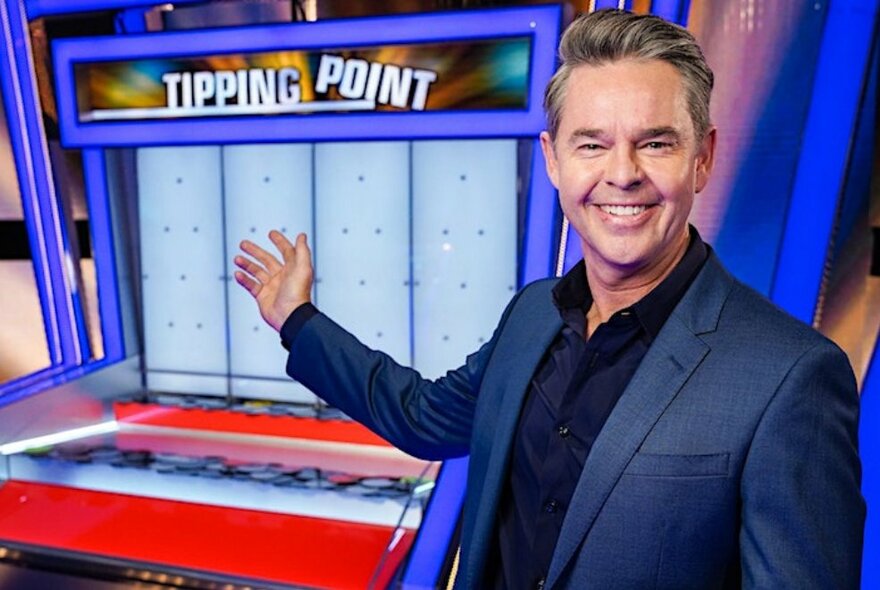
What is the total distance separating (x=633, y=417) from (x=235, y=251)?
3.05 m

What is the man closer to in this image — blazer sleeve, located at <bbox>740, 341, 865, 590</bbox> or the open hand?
blazer sleeve, located at <bbox>740, 341, 865, 590</bbox>

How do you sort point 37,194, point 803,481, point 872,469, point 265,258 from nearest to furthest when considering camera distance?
point 803,481, point 265,258, point 872,469, point 37,194

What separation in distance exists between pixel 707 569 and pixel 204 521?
205cm

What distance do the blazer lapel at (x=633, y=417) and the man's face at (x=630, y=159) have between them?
0.11 meters

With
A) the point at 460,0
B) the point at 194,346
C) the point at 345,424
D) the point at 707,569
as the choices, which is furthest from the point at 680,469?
the point at 194,346

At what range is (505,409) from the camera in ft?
3.54

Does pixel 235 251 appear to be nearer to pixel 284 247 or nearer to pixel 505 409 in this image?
pixel 284 247

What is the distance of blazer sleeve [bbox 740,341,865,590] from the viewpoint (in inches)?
31.1

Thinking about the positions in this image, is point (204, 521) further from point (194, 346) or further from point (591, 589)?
point (591, 589)

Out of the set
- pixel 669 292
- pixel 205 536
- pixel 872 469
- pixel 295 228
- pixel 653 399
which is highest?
Result: pixel 669 292

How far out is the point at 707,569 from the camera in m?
0.85

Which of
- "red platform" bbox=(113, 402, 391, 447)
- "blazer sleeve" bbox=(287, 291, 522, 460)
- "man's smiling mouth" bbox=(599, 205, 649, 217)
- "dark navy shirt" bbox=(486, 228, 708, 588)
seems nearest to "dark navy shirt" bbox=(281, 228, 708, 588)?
"dark navy shirt" bbox=(486, 228, 708, 588)

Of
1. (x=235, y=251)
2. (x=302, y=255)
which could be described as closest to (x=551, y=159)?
(x=302, y=255)

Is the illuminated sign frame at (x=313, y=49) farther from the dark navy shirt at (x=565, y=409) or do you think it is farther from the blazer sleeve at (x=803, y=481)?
the blazer sleeve at (x=803, y=481)
